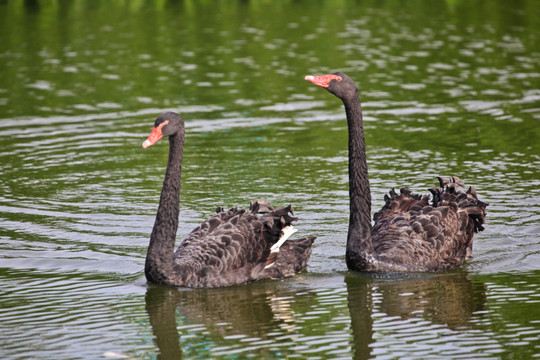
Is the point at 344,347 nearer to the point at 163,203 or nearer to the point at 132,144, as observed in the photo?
the point at 163,203

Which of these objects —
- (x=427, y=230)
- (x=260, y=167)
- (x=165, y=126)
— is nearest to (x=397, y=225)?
(x=427, y=230)

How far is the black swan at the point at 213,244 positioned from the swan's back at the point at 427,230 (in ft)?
3.08

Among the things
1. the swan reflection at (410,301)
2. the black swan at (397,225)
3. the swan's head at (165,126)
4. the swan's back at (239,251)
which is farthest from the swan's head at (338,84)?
the swan reflection at (410,301)

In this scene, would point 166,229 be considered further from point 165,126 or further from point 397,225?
point 397,225

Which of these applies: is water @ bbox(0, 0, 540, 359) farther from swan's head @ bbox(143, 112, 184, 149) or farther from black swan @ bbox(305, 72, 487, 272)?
swan's head @ bbox(143, 112, 184, 149)

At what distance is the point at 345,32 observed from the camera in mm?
25594

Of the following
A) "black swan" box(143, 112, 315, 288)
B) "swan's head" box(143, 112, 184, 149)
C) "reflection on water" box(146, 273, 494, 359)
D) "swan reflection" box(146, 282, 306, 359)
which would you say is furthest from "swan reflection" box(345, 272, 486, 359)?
"swan's head" box(143, 112, 184, 149)

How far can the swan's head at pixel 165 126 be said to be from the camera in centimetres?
844

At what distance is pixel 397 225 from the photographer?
927 centimetres

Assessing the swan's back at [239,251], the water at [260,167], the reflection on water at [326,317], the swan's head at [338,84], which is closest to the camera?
the reflection on water at [326,317]

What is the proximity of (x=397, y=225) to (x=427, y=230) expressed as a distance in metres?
0.30

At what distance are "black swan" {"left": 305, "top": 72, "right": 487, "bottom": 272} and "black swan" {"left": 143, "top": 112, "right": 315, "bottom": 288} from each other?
674 mm

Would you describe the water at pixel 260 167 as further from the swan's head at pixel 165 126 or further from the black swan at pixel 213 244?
the swan's head at pixel 165 126

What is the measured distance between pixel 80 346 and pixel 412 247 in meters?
3.34
